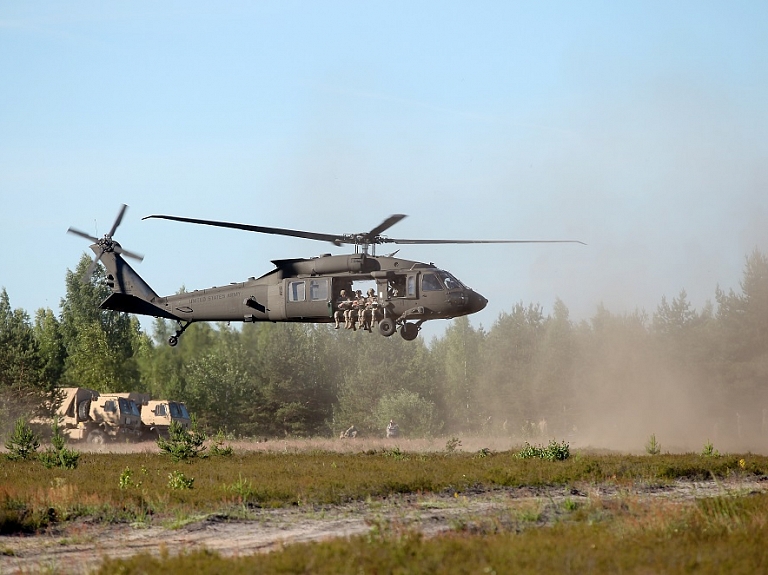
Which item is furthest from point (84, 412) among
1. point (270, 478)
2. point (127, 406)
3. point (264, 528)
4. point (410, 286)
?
point (264, 528)

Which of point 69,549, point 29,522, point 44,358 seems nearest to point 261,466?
point 29,522

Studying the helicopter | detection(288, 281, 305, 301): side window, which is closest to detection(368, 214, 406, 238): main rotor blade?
the helicopter

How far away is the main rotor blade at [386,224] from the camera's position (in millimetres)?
28047

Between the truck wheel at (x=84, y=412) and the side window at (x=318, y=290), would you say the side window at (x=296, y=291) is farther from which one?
the truck wheel at (x=84, y=412)

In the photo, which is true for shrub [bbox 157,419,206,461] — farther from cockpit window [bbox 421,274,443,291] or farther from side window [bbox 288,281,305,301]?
cockpit window [bbox 421,274,443,291]

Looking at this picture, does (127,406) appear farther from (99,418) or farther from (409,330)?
(409,330)

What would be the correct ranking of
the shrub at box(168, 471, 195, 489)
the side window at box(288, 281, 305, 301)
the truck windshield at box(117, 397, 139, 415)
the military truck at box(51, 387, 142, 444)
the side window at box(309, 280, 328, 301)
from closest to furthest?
the shrub at box(168, 471, 195, 489) < the side window at box(309, 280, 328, 301) < the side window at box(288, 281, 305, 301) < the military truck at box(51, 387, 142, 444) < the truck windshield at box(117, 397, 139, 415)

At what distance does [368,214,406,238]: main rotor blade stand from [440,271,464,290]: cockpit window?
7.78 ft

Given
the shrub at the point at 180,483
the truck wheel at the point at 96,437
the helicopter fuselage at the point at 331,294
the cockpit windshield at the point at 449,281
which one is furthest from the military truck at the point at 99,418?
the shrub at the point at 180,483

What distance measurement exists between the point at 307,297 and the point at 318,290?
43 cm

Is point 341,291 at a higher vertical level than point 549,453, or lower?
higher

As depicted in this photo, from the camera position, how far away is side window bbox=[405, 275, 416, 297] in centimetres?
3045

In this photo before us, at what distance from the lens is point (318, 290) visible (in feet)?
102

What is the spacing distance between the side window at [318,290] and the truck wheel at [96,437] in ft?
68.2
